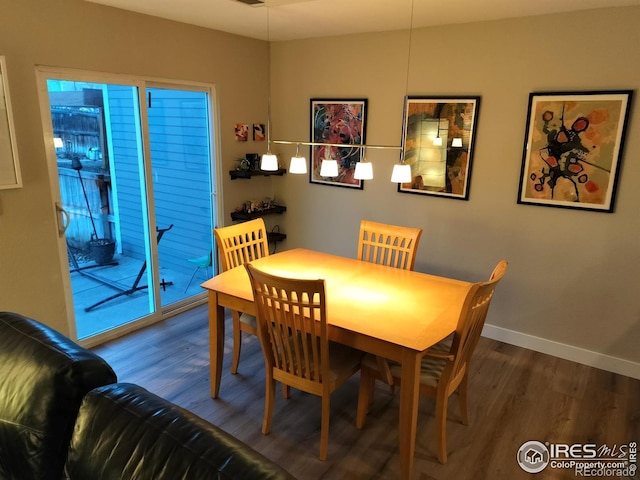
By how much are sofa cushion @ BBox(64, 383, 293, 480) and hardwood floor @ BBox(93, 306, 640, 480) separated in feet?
3.86

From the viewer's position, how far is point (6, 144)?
267 cm

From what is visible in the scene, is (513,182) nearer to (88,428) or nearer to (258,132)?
(258,132)

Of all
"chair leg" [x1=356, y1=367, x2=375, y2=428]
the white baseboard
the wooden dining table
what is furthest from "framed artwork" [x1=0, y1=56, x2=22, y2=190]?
the white baseboard

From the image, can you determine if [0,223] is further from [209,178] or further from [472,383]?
[472,383]

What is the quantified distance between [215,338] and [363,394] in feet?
3.16

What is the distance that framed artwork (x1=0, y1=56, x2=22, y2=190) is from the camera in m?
2.61

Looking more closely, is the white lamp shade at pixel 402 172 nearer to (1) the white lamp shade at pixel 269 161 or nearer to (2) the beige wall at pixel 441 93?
(1) the white lamp shade at pixel 269 161

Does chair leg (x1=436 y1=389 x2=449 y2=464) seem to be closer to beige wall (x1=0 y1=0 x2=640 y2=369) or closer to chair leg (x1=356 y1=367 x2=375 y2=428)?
chair leg (x1=356 y1=367 x2=375 y2=428)

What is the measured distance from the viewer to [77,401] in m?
1.48

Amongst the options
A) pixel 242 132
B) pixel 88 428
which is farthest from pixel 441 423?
pixel 242 132

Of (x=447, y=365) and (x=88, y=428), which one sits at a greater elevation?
(x=88, y=428)

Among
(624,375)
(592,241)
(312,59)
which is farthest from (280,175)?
(624,375)

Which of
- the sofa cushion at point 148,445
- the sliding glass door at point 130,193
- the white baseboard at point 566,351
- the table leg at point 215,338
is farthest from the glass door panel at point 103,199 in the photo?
the white baseboard at point 566,351

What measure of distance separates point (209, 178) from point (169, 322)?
1379mm
